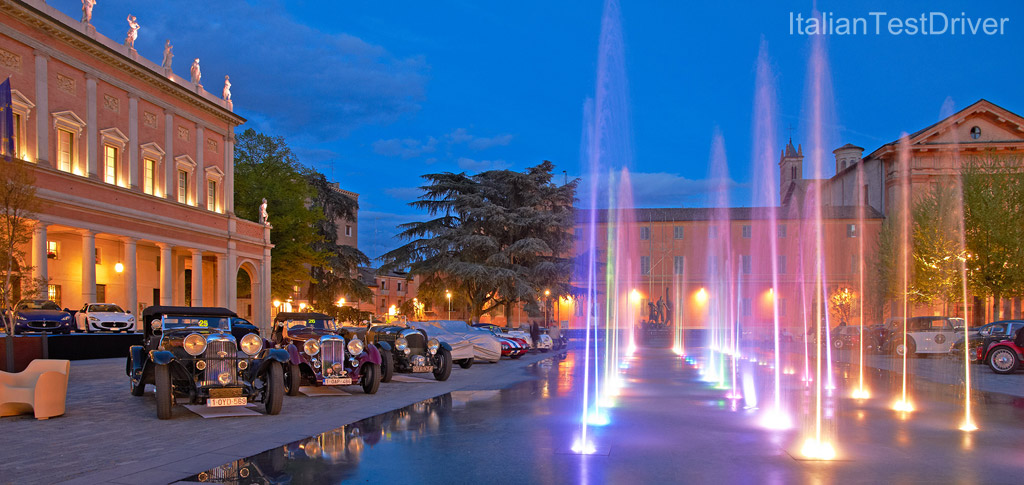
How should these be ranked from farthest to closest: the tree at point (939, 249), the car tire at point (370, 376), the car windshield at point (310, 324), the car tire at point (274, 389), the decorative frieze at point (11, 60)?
the tree at point (939, 249), the decorative frieze at point (11, 60), the car windshield at point (310, 324), the car tire at point (370, 376), the car tire at point (274, 389)

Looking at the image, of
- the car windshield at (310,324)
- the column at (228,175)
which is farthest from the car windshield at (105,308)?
the car windshield at (310,324)

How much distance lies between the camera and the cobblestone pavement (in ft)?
25.1

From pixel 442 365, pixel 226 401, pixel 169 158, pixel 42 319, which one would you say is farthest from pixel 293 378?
pixel 169 158

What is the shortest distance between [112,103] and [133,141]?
2163mm

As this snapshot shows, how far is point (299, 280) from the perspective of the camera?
54.9 metres

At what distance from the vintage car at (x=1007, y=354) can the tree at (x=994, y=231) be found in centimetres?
1733

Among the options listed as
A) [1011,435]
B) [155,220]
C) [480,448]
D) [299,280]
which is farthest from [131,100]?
[1011,435]

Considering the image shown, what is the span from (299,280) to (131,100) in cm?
1924

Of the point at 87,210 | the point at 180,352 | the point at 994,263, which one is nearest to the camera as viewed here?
the point at 180,352

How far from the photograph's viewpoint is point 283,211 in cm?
5222

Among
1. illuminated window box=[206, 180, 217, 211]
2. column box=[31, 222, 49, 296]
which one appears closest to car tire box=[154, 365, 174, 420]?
column box=[31, 222, 49, 296]

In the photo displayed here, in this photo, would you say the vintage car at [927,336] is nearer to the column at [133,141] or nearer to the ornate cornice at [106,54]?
the column at [133,141]

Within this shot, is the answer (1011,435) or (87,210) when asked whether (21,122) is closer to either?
(87,210)

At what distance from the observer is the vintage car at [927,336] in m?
28.1
